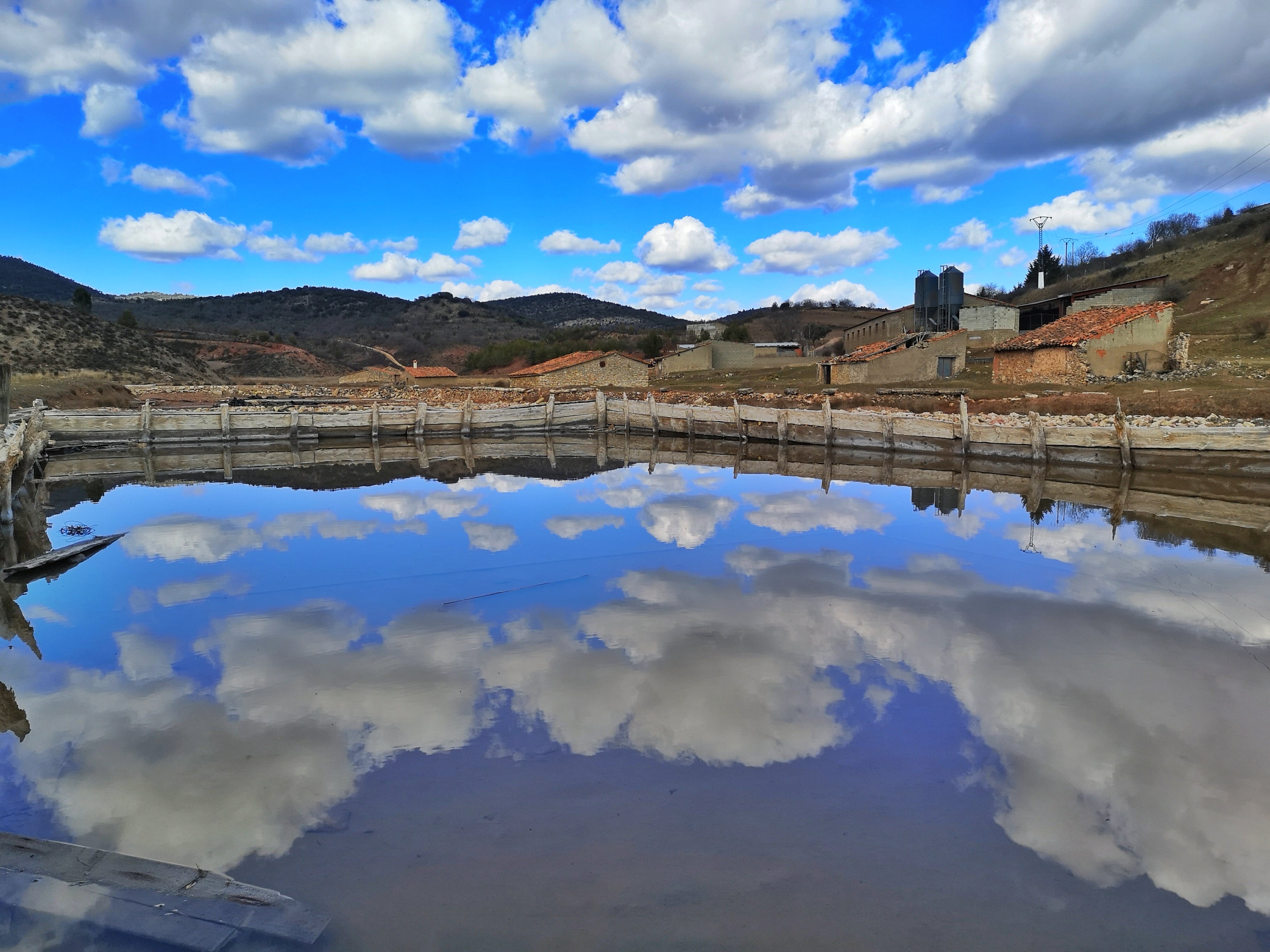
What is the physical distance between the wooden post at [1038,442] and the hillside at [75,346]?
42702 mm

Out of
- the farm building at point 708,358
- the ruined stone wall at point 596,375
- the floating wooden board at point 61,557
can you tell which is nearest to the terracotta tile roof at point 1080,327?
the ruined stone wall at point 596,375

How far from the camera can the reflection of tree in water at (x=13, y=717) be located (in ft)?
21.5

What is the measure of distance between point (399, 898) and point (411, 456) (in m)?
22.8

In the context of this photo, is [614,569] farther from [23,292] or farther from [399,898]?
[23,292]

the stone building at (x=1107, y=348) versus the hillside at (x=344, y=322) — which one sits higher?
the hillside at (x=344, y=322)

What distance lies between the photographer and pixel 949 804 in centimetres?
543

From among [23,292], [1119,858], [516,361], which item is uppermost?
[23,292]

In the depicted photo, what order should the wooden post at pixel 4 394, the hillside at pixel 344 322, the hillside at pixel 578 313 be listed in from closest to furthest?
the wooden post at pixel 4 394 → the hillside at pixel 344 322 → the hillside at pixel 578 313

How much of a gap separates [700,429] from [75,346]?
126ft

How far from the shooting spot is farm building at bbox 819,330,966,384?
39.1 metres

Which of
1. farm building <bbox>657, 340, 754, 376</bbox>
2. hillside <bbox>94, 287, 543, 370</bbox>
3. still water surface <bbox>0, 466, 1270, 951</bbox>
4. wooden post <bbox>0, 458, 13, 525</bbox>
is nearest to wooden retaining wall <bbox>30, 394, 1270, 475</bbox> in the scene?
still water surface <bbox>0, 466, 1270, 951</bbox>

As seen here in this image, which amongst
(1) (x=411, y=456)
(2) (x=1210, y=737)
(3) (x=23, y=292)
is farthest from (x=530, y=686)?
(3) (x=23, y=292)

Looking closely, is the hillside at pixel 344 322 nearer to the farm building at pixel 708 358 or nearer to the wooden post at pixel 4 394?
the farm building at pixel 708 358

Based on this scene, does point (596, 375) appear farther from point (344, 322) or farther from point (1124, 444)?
point (344, 322)
